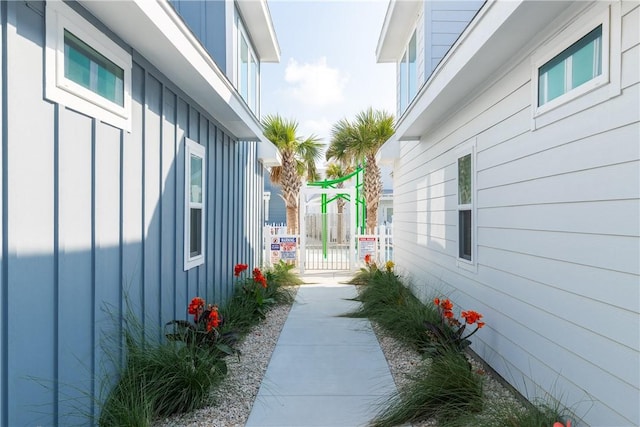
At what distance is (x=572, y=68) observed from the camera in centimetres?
268

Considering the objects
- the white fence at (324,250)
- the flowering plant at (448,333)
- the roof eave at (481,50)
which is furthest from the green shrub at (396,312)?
the white fence at (324,250)

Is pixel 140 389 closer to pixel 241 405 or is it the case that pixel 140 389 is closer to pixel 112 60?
pixel 241 405

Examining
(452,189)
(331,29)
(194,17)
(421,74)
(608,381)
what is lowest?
(608,381)

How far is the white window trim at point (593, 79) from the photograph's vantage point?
228cm

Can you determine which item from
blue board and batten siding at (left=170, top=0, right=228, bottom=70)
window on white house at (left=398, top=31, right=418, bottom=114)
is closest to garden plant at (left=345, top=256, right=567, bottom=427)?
window on white house at (left=398, top=31, right=418, bottom=114)

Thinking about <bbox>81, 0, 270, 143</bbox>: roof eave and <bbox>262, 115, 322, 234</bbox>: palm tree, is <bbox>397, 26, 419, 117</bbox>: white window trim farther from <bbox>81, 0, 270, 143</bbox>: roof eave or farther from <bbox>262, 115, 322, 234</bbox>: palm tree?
<bbox>262, 115, 322, 234</bbox>: palm tree

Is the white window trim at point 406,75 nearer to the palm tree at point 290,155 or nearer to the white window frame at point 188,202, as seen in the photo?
the white window frame at point 188,202

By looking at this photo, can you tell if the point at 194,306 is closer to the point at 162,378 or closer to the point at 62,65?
the point at 162,378

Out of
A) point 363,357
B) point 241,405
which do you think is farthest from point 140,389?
point 363,357

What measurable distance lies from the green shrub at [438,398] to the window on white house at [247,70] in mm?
5224

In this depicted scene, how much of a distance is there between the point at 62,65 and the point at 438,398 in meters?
3.35

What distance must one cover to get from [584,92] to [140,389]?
3604mm

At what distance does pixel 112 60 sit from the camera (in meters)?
2.93

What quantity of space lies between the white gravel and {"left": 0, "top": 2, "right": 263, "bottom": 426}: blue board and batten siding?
2.62ft
